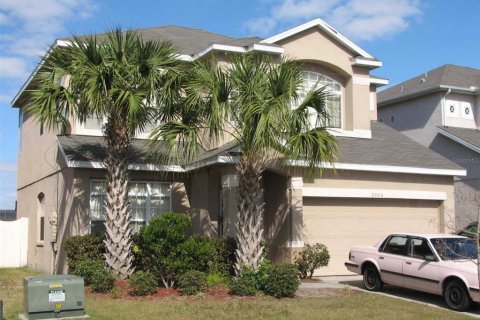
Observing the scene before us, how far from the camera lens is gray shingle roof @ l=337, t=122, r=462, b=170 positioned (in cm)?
1830

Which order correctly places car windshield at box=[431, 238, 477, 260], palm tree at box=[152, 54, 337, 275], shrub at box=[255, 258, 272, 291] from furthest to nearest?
palm tree at box=[152, 54, 337, 275]
shrub at box=[255, 258, 272, 291]
car windshield at box=[431, 238, 477, 260]

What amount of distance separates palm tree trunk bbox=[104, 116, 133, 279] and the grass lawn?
1.55 metres

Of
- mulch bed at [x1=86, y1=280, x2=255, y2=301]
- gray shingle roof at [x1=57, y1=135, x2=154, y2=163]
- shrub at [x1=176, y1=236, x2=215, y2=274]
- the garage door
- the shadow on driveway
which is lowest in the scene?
the shadow on driveway

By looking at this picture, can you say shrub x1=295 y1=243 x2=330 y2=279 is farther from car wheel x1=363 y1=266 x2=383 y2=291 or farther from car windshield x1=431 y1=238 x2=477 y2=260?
car windshield x1=431 y1=238 x2=477 y2=260

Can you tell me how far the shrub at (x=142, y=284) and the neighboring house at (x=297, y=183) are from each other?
3.30 metres

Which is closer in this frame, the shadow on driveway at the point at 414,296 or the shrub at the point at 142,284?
the shadow on driveway at the point at 414,296

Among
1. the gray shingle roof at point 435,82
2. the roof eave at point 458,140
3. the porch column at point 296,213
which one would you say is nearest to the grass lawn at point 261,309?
the porch column at point 296,213

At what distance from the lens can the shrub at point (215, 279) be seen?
1417 centimetres

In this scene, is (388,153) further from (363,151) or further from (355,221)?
(355,221)

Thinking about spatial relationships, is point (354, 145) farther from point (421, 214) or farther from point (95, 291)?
point (95, 291)

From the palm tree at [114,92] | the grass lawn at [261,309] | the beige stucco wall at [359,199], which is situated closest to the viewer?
the grass lawn at [261,309]

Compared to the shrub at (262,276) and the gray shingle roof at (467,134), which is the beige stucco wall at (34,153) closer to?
the shrub at (262,276)

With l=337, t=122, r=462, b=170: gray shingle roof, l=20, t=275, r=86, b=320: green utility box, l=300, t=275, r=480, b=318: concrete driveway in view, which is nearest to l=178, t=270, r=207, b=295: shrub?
l=300, t=275, r=480, b=318: concrete driveway

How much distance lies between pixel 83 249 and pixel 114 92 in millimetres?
4352
